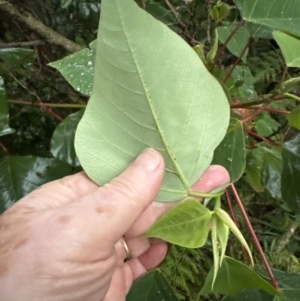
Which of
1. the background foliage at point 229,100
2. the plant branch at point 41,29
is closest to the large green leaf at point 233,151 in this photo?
the background foliage at point 229,100

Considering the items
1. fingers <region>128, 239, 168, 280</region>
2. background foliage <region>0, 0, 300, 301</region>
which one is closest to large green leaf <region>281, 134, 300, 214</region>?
background foliage <region>0, 0, 300, 301</region>

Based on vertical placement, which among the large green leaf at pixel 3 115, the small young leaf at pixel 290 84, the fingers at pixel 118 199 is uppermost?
the small young leaf at pixel 290 84

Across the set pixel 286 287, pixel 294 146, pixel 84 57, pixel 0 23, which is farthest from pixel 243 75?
pixel 0 23

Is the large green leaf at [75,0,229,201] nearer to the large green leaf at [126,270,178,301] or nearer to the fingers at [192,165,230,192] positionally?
the fingers at [192,165,230,192]

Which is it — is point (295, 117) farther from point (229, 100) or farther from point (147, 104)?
point (147, 104)

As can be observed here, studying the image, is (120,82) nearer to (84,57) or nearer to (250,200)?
(84,57)

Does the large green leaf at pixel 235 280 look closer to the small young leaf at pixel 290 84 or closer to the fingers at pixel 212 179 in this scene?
the fingers at pixel 212 179

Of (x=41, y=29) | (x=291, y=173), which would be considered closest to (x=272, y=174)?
(x=291, y=173)
